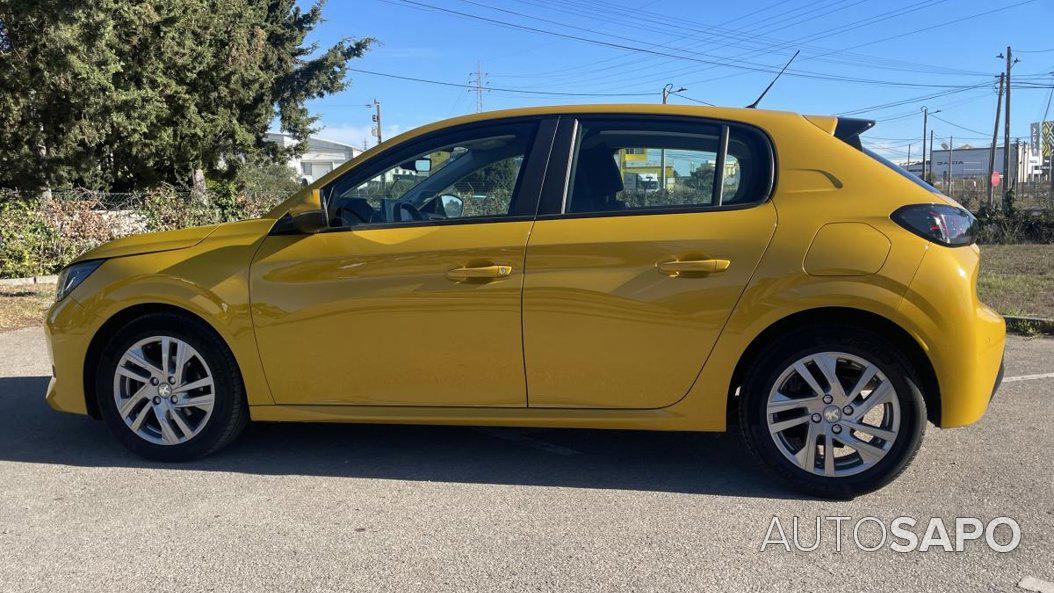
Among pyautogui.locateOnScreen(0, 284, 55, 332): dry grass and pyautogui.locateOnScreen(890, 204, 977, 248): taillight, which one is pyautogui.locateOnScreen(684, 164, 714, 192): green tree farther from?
pyautogui.locateOnScreen(0, 284, 55, 332): dry grass

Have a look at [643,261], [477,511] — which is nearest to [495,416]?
[477,511]

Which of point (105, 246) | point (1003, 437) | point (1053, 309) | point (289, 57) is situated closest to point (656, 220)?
point (1003, 437)

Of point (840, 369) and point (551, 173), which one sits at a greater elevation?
point (551, 173)

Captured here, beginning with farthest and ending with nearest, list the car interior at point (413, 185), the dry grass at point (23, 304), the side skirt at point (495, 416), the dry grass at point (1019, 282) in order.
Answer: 1. the dry grass at point (23, 304)
2. the dry grass at point (1019, 282)
3. the car interior at point (413, 185)
4. the side skirt at point (495, 416)

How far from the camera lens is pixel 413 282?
3768 mm

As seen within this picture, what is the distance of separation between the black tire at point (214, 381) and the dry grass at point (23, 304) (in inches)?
173

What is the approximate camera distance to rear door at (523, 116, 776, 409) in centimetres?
353

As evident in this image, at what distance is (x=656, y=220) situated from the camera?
143 inches

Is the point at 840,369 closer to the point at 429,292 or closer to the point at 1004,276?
the point at 429,292

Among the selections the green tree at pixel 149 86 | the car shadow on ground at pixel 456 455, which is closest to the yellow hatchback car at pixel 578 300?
the car shadow on ground at pixel 456 455

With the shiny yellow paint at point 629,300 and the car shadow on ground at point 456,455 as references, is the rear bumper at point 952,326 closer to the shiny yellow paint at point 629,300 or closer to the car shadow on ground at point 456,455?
the shiny yellow paint at point 629,300

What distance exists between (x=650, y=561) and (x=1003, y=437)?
2.50 meters

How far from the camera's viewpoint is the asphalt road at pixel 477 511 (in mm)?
2908

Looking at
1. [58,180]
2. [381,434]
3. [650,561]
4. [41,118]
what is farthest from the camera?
[58,180]
